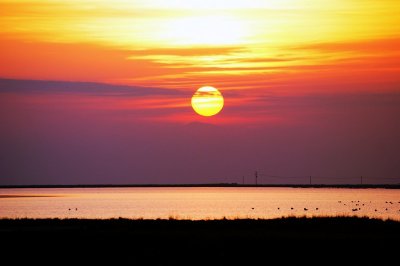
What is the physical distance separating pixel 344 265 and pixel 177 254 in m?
8.49

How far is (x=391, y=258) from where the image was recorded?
40031 millimetres

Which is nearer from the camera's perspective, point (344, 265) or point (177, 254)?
point (344, 265)

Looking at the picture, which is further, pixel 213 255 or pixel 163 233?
pixel 163 233

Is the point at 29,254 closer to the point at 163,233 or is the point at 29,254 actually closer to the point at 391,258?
the point at 163,233

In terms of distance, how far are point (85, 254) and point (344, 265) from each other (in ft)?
42.2

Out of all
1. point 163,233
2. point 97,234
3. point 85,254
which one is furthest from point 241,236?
point 85,254

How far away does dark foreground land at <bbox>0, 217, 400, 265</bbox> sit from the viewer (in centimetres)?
3994

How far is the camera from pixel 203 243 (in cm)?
4628

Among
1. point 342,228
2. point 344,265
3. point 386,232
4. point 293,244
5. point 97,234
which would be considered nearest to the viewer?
point 344,265

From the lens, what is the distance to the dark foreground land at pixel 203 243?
131 feet

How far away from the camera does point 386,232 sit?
55.7 metres

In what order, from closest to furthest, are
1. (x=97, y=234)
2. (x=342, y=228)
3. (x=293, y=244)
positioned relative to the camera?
1. (x=293, y=244)
2. (x=97, y=234)
3. (x=342, y=228)

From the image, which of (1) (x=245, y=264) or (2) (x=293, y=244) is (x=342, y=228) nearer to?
(2) (x=293, y=244)

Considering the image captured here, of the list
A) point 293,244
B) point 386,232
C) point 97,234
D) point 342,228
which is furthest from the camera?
point 342,228
